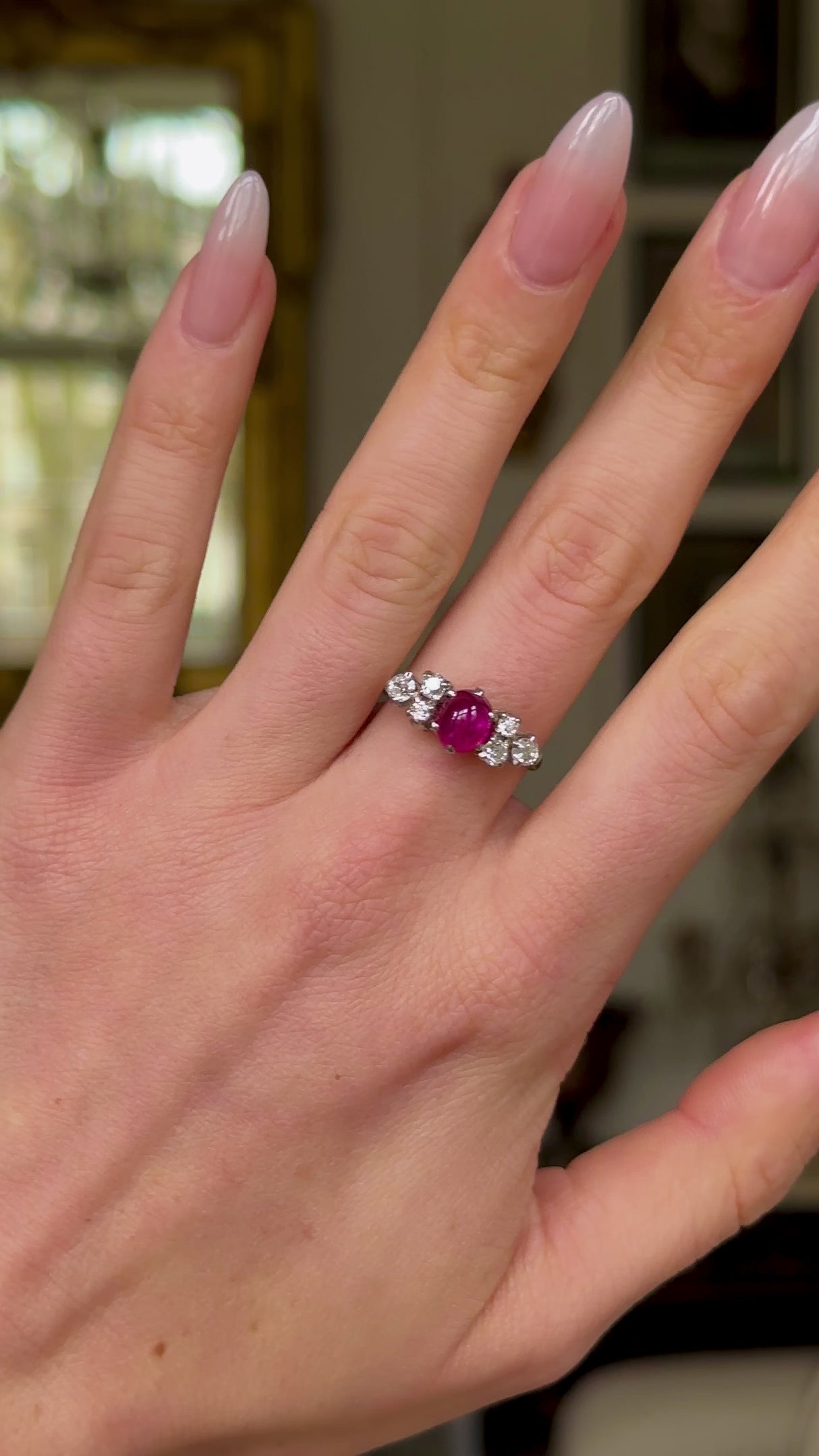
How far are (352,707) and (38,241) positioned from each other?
6.35 feet

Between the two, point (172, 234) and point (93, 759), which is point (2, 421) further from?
point (93, 759)

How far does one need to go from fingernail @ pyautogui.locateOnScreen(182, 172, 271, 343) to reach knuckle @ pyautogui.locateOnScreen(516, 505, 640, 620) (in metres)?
0.19

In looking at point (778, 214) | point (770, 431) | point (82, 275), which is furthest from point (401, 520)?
point (770, 431)

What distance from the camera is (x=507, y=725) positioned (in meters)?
0.63

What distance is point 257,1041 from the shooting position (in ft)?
2.14

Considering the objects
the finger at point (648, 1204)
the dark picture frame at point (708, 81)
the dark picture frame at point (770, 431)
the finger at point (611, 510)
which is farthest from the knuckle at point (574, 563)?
the dark picture frame at point (708, 81)

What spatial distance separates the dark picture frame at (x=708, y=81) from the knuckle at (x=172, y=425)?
206cm

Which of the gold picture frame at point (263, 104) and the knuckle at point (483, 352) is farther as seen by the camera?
the gold picture frame at point (263, 104)

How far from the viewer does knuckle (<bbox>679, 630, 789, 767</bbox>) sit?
645 mm

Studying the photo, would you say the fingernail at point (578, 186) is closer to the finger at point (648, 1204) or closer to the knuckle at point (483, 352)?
the knuckle at point (483, 352)

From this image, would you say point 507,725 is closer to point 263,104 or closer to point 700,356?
point 700,356

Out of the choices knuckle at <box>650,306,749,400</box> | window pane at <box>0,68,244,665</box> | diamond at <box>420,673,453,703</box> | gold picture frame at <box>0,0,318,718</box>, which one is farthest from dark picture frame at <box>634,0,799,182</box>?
diamond at <box>420,673,453,703</box>

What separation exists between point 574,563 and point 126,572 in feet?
0.77

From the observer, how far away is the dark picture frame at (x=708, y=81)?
7.76 ft
